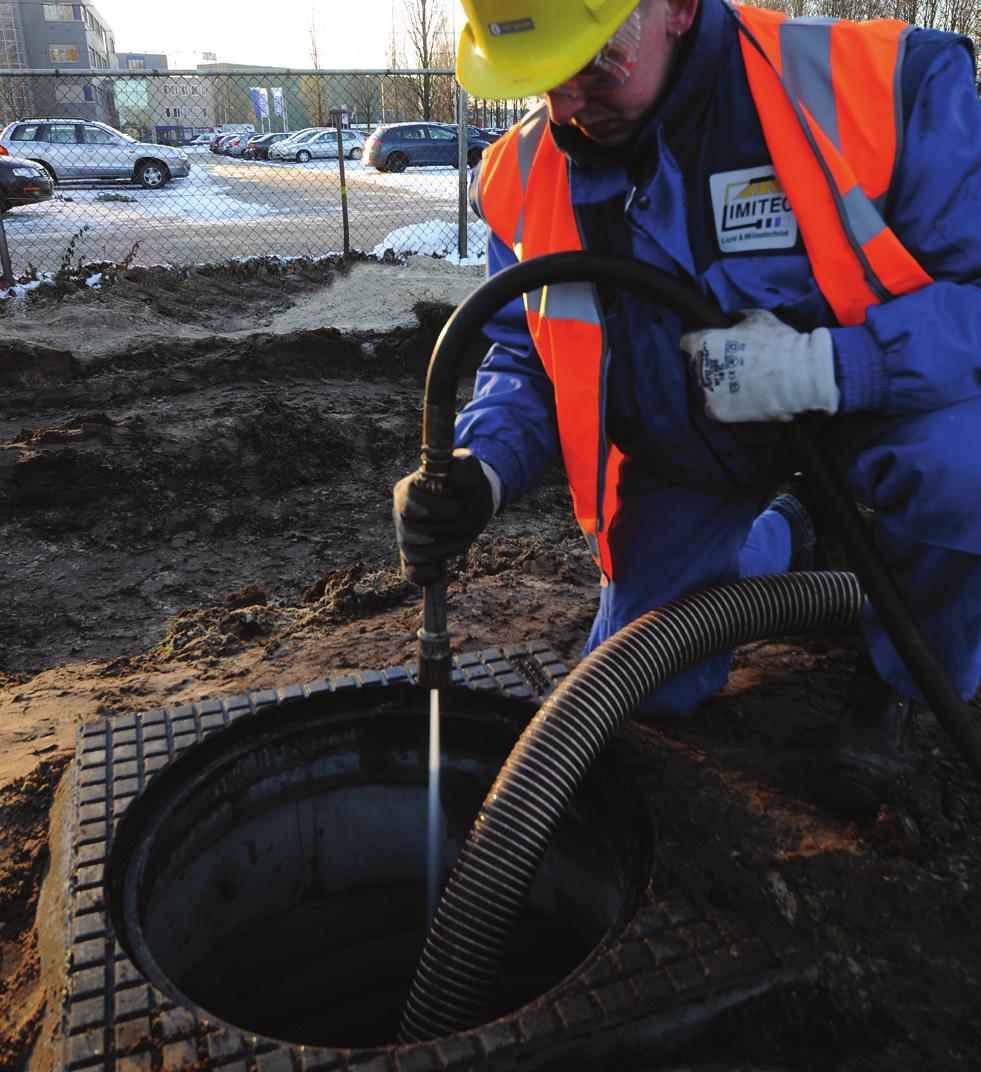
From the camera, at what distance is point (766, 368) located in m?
1.67

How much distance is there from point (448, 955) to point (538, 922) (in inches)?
27.2

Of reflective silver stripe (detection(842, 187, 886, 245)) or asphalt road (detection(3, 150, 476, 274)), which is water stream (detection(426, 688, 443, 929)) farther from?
asphalt road (detection(3, 150, 476, 274))

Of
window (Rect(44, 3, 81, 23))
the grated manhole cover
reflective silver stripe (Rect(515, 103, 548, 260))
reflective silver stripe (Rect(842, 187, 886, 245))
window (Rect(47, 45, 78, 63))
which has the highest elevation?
window (Rect(44, 3, 81, 23))

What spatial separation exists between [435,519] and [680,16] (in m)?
1.07

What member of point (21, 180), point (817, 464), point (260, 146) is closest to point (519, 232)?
point (817, 464)

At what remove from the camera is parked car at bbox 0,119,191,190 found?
15250mm

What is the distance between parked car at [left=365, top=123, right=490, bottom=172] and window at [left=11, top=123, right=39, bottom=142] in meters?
5.78

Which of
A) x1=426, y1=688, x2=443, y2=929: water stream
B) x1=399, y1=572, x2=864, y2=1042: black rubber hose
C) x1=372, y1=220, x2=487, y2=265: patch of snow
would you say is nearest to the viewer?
x1=399, y1=572, x2=864, y2=1042: black rubber hose

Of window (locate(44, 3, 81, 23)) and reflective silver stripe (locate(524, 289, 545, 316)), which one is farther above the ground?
window (locate(44, 3, 81, 23))

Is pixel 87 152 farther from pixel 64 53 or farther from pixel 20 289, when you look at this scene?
pixel 64 53

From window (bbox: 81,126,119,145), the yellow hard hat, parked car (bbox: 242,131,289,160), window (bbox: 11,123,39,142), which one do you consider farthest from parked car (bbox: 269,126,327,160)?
the yellow hard hat

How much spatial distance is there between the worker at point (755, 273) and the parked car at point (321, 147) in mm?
23777

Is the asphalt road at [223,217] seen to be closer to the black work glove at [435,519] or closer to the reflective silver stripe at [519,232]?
the reflective silver stripe at [519,232]

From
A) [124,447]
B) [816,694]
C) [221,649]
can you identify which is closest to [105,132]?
[124,447]
